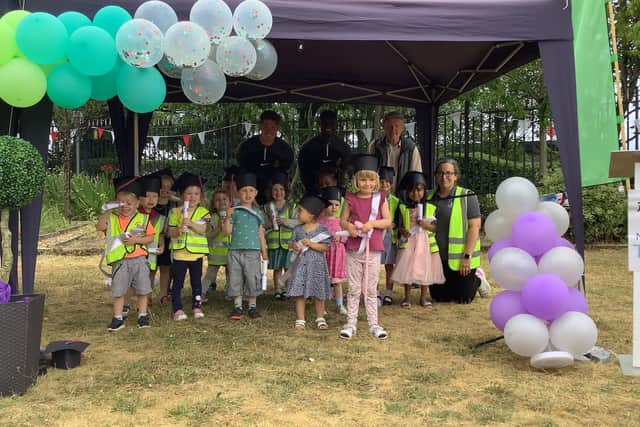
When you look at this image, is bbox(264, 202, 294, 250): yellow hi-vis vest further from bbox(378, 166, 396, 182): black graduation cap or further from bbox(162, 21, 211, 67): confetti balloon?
bbox(162, 21, 211, 67): confetti balloon

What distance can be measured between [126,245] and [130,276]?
10.0 inches

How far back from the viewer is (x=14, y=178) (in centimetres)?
366

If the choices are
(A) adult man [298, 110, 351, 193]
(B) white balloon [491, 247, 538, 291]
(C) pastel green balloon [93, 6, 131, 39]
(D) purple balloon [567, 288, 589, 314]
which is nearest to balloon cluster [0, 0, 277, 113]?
(C) pastel green balloon [93, 6, 131, 39]

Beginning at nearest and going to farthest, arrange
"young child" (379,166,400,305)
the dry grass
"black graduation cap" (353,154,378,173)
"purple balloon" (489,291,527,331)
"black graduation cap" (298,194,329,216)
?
the dry grass → "purple balloon" (489,291,527,331) → "black graduation cap" (353,154,378,173) → "black graduation cap" (298,194,329,216) → "young child" (379,166,400,305)

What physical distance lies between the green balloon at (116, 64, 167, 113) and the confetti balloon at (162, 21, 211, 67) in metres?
0.26

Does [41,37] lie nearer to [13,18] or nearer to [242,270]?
[13,18]

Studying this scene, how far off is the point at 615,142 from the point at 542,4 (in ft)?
4.32

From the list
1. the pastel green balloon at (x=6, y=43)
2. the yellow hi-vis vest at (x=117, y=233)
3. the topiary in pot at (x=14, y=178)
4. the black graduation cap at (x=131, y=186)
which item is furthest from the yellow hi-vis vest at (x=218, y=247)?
the pastel green balloon at (x=6, y=43)

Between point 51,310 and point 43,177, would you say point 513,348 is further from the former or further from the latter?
point 51,310

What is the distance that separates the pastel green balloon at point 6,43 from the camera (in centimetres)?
→ 388

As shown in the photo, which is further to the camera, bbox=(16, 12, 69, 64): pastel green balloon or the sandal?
the sandal

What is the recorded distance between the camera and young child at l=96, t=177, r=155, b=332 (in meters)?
5.04

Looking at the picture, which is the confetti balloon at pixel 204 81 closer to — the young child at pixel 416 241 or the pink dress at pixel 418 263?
the young child at pixel 416 241

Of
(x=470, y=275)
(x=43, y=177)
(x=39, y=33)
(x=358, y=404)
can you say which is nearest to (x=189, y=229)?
(x=43, y=177)
